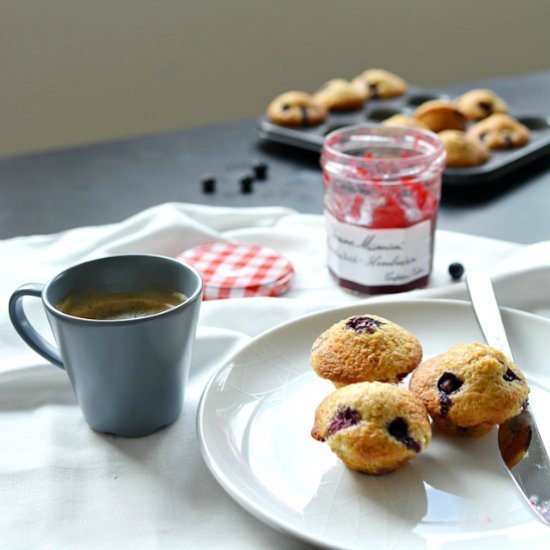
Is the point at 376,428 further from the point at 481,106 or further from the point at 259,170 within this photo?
the point at 481,106

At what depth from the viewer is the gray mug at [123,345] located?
0.80 meters

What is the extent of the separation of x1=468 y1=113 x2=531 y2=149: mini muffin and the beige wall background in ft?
5.61

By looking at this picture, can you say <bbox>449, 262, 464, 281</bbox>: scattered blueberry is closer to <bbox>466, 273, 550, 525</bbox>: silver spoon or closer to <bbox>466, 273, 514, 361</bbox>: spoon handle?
<bbox>466, 273, 514, 361</bbox>: spoon handle

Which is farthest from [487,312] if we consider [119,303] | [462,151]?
[462,151]

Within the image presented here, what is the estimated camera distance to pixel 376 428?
0.73 m

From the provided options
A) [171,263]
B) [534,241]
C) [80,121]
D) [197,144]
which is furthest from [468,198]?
[80,121]

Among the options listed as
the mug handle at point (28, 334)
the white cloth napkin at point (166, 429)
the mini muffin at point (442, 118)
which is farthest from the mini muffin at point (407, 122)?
the mug handle at point (28, 334)

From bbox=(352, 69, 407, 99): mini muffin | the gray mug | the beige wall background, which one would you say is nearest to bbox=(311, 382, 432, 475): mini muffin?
the gray mug

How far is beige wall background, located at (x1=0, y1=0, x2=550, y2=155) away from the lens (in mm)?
2967

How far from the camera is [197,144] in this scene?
1.80 metres

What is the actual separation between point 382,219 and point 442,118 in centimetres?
62

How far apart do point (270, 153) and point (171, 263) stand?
87 centimetres

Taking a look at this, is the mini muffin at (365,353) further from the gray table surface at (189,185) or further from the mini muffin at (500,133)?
the mini muffin at (500,133)

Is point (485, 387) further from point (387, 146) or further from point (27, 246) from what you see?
point (27, 246)
